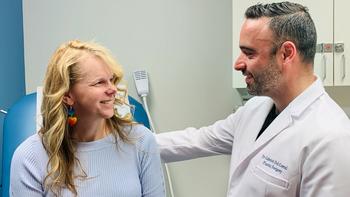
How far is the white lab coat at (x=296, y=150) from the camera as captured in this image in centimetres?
109

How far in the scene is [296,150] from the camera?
1.17 m

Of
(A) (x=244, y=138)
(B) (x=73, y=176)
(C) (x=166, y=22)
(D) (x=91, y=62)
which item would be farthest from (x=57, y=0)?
(A) (x=244, y=138)

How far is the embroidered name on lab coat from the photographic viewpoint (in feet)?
3.92

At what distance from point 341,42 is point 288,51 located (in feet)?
2.63

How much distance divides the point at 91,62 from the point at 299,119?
667mm

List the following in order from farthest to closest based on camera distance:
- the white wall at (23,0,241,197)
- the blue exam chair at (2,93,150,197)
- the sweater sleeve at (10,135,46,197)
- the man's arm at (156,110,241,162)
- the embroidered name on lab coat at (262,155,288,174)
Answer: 1. the white wall at (23,0,241,197)
2. the blue exam chair at (2,93,150,197)
3. the man's arm at (156,110,241,162)
4. the sweater sleeve at (10,135,46,197)
5. the embroidered name on lab coat at (262,155,288,174)

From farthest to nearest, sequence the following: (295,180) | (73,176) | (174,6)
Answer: (174,6), (73,176), (295,180)

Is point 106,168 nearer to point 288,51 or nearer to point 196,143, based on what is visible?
point 196,143

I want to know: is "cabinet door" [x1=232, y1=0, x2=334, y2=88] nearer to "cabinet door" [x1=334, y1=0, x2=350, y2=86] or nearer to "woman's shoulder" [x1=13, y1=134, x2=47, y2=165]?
"cabinet door" [x1=334, y1=0, x2=350, y2=86]

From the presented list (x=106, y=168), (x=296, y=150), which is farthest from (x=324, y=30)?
(x=106, y=168)

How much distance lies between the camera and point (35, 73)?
2.36 meters

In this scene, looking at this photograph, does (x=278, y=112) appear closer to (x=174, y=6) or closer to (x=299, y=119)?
(x=299, y=119)

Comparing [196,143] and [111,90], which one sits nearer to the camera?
[111,90]

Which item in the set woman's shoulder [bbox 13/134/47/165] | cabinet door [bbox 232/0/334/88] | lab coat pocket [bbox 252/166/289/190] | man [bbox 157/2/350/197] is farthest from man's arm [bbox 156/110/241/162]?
cabinet door [bbox 232/0/334/88]
